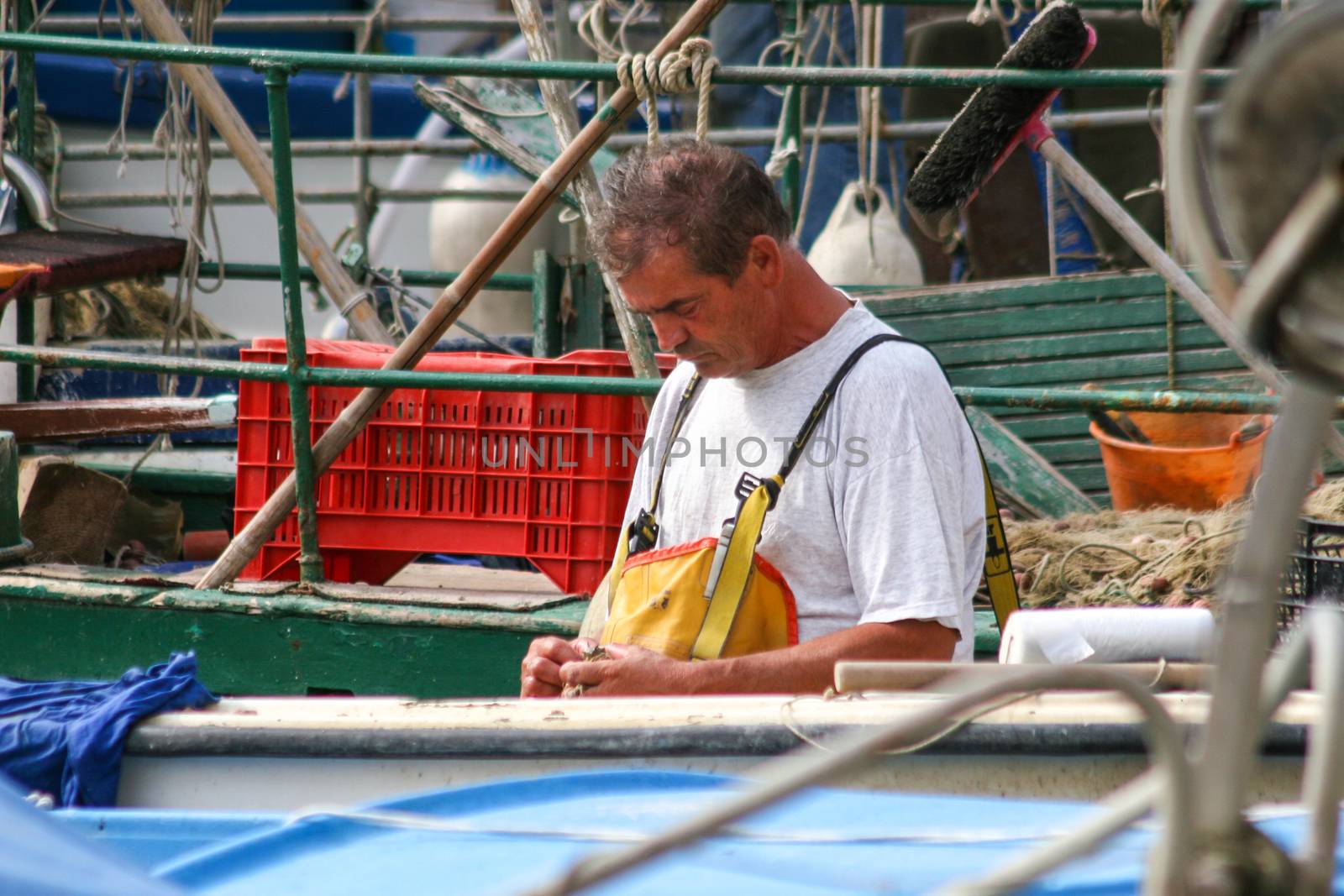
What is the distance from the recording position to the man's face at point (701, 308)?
2445 millimetres

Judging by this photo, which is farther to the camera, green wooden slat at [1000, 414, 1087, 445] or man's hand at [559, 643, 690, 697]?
green wooden slat at [1000, 414, 1087, 445]

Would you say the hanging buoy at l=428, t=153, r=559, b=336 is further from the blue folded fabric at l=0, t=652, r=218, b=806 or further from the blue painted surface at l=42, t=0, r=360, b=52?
the blue folded fabric at l=0, t=652, r=218, b=806

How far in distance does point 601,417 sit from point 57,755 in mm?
1515

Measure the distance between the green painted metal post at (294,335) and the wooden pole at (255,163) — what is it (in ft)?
1.18

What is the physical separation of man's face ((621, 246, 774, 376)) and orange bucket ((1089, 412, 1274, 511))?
5.71 ft

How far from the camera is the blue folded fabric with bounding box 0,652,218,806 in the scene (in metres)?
2.11

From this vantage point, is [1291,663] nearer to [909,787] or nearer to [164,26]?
[909,787]

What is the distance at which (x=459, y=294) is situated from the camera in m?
3.19

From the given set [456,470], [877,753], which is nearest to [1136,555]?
[456,470]

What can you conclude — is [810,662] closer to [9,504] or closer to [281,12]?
[9,504]

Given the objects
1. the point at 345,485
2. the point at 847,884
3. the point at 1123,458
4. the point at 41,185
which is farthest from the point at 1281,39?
the point at 41,185

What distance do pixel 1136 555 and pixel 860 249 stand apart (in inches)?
87.6

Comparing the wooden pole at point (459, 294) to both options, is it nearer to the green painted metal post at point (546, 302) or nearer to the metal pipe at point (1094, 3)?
the metal pipe at point (1094, 3)

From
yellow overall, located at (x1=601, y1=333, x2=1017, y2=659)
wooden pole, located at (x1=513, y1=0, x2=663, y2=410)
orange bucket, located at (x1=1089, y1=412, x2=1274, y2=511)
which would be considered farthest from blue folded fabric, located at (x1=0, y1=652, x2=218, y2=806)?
orange bucket, located at (x1=1089, y1=412, x2=1274, y2=511)
